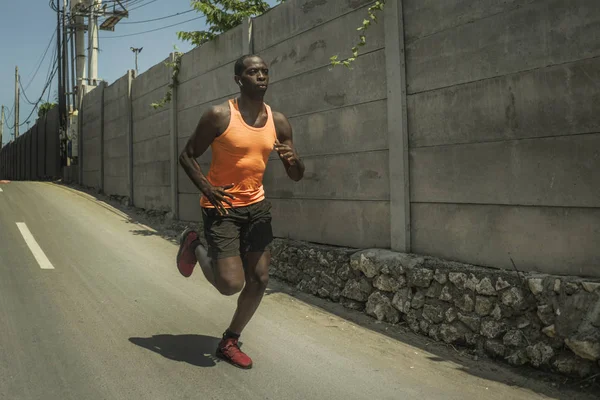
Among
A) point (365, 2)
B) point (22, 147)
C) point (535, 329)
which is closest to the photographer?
point (535, 329)

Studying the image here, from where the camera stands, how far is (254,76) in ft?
11.3

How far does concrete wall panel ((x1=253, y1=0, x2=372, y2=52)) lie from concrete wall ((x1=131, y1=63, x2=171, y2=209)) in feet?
10.4

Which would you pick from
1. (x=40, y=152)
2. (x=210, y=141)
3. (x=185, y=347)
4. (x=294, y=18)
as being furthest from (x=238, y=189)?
(x=40, y=152)

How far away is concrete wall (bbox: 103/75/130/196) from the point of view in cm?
1141

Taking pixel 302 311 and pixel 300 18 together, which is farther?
pixel 300 18

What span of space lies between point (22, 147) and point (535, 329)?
37277mm

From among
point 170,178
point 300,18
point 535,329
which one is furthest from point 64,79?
point 535,329

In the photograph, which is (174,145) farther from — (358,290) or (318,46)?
(358,290)

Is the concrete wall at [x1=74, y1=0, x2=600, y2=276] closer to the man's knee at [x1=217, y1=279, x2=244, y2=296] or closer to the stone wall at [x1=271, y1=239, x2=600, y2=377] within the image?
the stone wall at [x1=271, y1=239, x2=600, y2=377]

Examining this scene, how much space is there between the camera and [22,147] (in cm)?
3459

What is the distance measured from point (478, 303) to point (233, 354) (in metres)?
1.78

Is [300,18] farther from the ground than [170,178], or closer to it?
farther from the ground

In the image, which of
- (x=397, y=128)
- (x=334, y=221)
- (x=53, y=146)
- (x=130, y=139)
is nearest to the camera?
(x=397, y=128)

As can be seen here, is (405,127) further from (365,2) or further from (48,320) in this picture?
(48,320)
